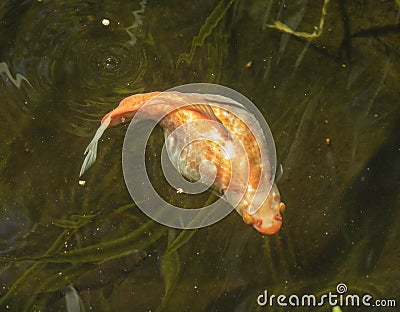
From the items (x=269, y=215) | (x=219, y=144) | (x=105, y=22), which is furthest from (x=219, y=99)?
(x=105, y=22)

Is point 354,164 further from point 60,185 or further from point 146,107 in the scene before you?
point 60,185

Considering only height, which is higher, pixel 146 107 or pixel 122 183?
pixel 146 107

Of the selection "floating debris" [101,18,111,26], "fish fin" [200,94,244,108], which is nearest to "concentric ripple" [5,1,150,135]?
"floating debris" [101,18,111,26]

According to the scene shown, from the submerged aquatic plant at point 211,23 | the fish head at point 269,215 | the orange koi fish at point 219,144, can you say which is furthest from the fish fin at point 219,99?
the fish head at point 269,215

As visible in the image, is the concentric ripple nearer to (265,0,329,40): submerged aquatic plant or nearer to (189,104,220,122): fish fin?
(189,104,220,122): fish fin

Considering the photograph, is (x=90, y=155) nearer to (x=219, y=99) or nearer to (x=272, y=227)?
(x=219, y=99)

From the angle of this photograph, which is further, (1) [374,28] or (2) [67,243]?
(1) [374,28]

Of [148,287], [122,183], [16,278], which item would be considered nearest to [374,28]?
[122,183]

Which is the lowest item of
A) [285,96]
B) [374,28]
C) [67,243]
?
[67,243]
